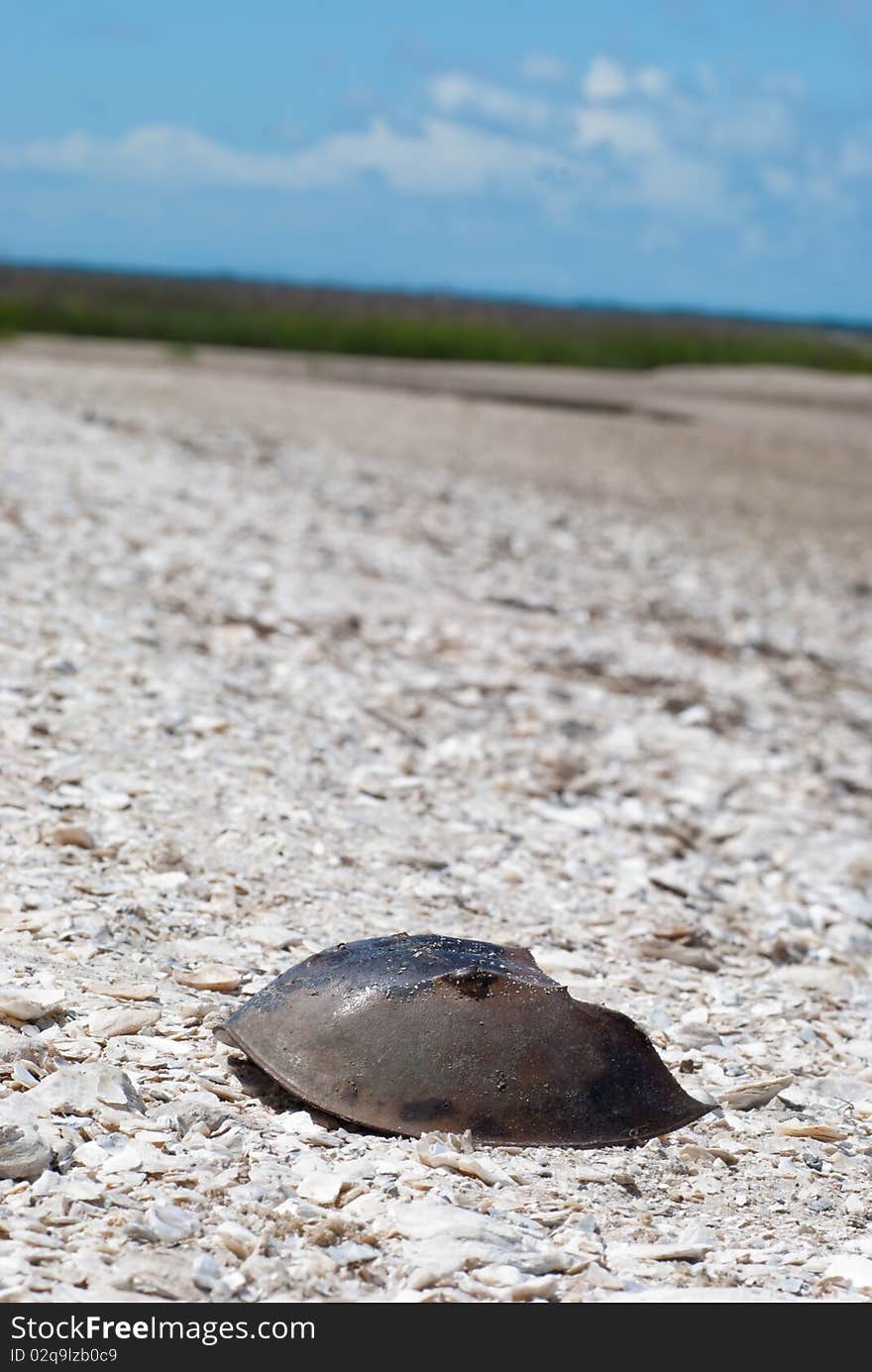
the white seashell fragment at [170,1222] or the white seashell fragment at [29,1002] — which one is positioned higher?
the white seashell fragment at [29,1002]

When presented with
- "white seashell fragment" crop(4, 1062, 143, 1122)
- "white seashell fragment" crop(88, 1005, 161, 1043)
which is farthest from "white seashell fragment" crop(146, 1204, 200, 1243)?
"white seashell fragment" crop(88, 1005, 161, 1043)

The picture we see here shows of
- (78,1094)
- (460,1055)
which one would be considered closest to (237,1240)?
(78,1094)

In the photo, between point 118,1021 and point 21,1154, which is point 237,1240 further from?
point 118,1021

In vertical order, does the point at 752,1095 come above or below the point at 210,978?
below

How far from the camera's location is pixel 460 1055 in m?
3.15

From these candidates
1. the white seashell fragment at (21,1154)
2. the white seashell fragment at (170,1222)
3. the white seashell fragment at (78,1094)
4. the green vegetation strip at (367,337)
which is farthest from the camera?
the green vegetation strip at (367,337)

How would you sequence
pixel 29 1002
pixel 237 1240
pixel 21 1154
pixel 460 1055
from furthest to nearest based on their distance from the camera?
pixel 29 1002 → pixel 460 1055 → pixel 21 1154 → pixel 237 1240

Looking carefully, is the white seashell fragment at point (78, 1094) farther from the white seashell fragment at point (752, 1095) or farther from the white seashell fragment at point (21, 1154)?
the white seashell fragment at point (752, 1095)

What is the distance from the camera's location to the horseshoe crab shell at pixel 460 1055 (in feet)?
10.2

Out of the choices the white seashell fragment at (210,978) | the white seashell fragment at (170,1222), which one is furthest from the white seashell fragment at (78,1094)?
the white seashell fragment at (210,978)

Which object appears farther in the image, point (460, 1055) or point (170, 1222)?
point (460, 1055)

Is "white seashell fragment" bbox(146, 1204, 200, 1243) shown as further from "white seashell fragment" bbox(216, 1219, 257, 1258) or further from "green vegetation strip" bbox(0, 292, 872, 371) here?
"green vegetation strip" bbox(0, 292, 872, 371)

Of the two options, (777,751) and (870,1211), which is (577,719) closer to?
(777,751)

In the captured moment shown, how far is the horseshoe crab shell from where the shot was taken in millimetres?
3119
